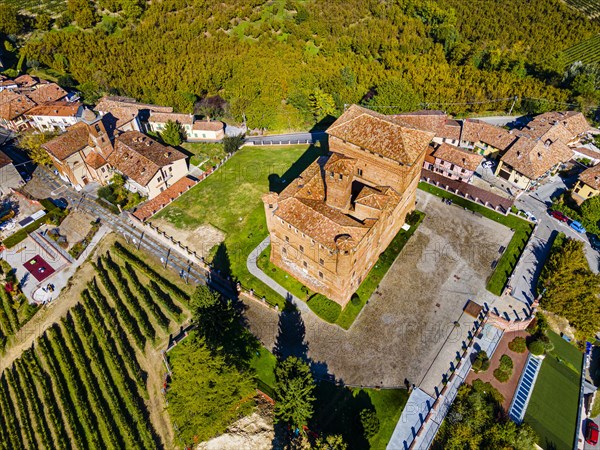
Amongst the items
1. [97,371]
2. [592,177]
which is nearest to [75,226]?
[97,371]

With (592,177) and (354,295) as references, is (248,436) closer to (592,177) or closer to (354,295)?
(354,295)

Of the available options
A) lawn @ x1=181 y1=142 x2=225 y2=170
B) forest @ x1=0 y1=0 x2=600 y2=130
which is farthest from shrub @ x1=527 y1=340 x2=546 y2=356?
lawn @ x1=181 y1=142 x2=225 y2=170

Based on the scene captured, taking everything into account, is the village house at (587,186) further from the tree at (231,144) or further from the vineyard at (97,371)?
the vineyard at (97,371)

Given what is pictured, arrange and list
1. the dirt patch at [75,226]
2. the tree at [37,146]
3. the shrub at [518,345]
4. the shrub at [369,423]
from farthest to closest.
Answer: the tree at [37,146] → the dirt patch at [75,226] → the shrub at [518,345] → the shrub at [369,423]

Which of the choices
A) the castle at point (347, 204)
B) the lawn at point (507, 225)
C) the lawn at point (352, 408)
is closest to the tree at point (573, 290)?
the lawn at point (507, 225)

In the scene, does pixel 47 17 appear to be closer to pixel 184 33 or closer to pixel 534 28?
pixel 184 33

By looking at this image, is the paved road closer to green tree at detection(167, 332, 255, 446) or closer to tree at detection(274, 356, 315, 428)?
green tree at detection(167, 332, 255, 446)
